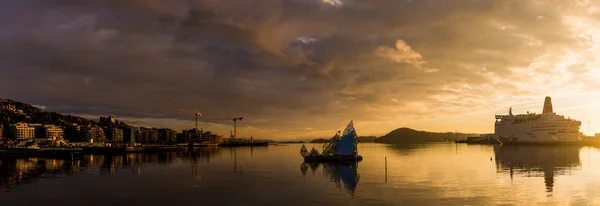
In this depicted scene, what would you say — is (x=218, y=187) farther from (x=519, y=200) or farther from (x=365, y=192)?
(x=519, y=200)

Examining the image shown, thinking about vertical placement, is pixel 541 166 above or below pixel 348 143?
below

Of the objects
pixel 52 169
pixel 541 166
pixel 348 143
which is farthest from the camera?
pixel 348 143

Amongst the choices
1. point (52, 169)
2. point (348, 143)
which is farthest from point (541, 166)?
point (52, 169)

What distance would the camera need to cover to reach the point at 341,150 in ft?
420

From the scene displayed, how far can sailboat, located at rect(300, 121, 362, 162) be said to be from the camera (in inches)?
4815

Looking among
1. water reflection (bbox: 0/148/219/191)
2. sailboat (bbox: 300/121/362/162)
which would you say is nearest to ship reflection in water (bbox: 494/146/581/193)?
sailboat (bbox: 300/121/362/162)

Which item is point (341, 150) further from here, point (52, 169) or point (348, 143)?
point (52, 169)

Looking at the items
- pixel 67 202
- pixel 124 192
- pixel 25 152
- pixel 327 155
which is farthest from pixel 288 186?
pixel 25 152

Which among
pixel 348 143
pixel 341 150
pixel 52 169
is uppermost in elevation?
pixel 348 143

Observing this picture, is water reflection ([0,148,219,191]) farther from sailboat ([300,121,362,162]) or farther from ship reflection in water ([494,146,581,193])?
ship reflection in water ([494,146,581,193])

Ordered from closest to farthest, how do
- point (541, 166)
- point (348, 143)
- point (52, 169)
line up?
point (52, 169)
point (541, 166)
point (348, 143)

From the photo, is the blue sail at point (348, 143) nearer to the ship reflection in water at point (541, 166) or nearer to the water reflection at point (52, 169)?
the ship reflection in water at point (541, 166)

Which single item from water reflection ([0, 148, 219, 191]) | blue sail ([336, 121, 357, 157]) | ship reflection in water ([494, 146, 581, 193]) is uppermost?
blue sail ([336, 121, 357, 157])

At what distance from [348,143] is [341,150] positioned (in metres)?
2.91
